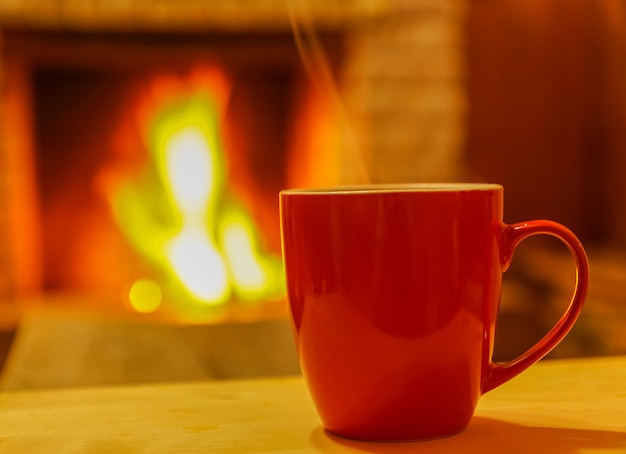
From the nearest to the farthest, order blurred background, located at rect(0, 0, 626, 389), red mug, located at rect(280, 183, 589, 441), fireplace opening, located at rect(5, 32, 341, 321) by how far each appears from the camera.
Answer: red mug, located at rect(280, 183, 589, 441) < blurred background, located at rect(0, 0, 626, 389) < fireplace opening, located at rect(5, 32, 341, 321)

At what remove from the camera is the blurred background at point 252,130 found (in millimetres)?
1680

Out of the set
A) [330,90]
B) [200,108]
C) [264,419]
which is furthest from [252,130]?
[264,419]

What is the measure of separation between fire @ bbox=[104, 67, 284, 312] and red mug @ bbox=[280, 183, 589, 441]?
135cm

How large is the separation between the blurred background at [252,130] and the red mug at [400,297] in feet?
3.63

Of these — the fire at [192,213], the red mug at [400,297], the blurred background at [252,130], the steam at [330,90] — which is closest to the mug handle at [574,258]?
the red mug at [400,297]

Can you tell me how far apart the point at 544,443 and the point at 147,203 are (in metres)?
1.56

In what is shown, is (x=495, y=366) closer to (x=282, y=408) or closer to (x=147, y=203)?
(x=282, y=408)

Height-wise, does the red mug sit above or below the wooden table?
above

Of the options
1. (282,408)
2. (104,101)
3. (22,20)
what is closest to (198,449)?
(282,408)

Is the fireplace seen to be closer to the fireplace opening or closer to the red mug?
the fireplace opening

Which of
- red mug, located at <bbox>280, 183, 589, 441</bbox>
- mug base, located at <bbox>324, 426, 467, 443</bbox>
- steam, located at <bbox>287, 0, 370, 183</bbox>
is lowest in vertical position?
mug base, located at <bbox>324, 426, 467, 443</bbox>

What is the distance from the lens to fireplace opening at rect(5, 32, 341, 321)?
1806 millimetres

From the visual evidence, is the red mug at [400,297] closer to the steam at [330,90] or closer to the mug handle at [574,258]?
the mug handle at [574,258]

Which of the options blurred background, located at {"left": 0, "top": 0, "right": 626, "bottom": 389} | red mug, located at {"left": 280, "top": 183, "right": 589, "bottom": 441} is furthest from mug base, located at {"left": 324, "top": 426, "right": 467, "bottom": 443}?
blurred background, located at {"left": 0, "top": 0, "right": 626, "bottom": 389}
